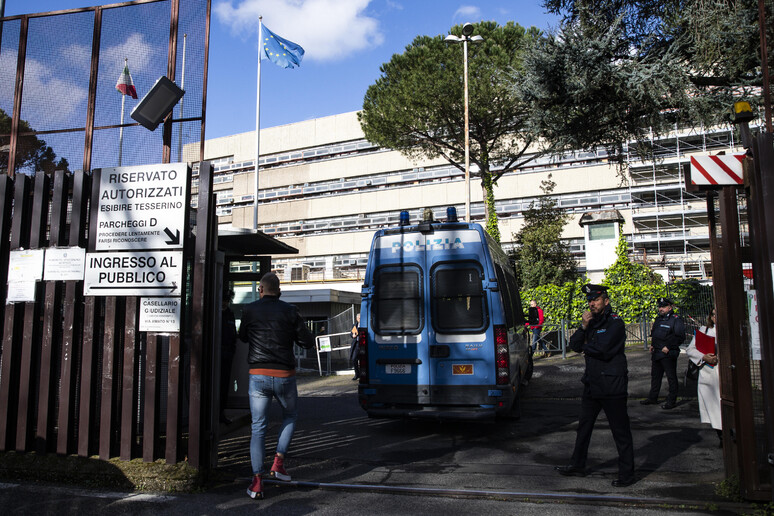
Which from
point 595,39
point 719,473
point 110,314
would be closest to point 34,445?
point 110,314

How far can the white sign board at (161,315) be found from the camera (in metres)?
4.92

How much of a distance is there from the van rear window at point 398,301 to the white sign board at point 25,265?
3790 millimetres

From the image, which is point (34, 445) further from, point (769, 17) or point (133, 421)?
point (769, 17)

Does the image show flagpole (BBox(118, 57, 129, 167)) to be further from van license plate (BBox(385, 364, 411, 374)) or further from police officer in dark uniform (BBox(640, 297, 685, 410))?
police officer in dark uniform (BBox(640, 297, 685, 410))

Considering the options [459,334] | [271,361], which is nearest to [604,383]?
[459,334]

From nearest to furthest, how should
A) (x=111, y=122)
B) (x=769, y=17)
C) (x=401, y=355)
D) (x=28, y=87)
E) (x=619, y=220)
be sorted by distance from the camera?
(x=111, y=122)
(x=28, y=87)
(x=401, y=355)
(x=769, y=17)
(x=619, y=220)

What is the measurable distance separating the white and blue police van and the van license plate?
0.01 meters

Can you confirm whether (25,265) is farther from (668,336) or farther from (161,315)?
(668,336)

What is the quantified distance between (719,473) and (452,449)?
8.77 feet

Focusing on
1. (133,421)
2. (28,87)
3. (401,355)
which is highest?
(28,87)

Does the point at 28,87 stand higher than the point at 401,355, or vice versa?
the point at 28,87

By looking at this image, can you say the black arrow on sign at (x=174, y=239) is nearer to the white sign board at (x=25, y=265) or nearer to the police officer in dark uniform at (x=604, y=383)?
the white sign board at (x=25, y=265)

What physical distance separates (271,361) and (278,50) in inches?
865

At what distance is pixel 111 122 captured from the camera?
5.87 meters
